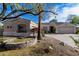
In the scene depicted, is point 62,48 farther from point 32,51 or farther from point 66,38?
point 32,51

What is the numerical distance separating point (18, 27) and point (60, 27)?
75 cm

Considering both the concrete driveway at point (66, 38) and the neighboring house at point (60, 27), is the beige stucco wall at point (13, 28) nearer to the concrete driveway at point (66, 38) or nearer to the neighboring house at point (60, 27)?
the neighboring house at point (60, 27)

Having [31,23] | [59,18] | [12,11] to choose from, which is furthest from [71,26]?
[12,11]

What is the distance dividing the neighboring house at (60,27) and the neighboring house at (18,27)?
22cm

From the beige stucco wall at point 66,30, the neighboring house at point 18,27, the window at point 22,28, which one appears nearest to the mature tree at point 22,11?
the neighboring house at point 18,27

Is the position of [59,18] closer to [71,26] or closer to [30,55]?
[71,26]

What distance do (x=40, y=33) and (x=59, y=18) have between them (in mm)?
432

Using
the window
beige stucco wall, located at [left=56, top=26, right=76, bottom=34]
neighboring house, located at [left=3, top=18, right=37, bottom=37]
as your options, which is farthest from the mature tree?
beige stucco wall, located at [left=56, top=26, right=76, bottom=34]

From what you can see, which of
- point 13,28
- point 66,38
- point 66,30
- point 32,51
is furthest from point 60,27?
point 13,28

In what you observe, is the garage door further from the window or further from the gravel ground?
the window

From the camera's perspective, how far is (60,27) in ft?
20.0

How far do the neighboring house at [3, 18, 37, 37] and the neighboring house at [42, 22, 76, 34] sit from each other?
22 cm

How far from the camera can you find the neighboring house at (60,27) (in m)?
6.10

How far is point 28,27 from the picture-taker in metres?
6.13
